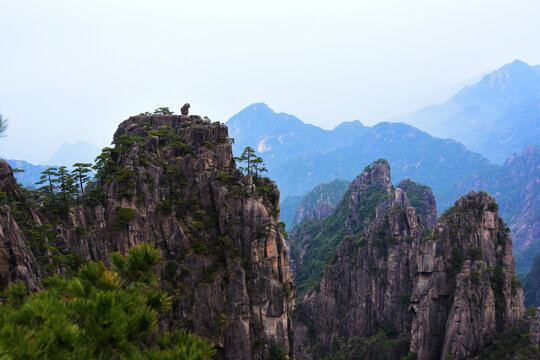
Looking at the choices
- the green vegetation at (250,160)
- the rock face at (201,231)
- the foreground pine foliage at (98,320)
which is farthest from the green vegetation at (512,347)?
the foreground pine foliage at (98,320)

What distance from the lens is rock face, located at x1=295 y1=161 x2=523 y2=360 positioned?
1794 inches

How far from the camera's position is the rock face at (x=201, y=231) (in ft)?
107

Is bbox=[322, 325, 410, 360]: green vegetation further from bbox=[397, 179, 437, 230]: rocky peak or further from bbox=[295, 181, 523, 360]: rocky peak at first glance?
bbox=[397, 179, 437, 230]: rocky peak

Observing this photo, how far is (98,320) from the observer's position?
646 cm

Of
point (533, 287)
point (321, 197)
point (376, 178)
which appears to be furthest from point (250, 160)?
point (321, 197)

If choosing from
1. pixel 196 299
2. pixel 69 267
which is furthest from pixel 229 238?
pixel 69 267

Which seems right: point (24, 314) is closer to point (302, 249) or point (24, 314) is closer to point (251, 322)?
point (251, 322)

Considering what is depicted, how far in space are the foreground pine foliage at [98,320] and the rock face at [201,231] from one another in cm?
2466

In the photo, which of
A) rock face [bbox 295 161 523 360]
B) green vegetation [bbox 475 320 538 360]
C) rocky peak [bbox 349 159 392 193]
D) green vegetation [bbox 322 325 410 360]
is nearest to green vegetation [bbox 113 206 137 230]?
rock face [bbox 295 161 523 360]

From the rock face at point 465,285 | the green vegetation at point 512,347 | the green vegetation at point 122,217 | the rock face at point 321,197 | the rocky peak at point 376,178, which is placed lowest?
the green vegetation at point 512,347

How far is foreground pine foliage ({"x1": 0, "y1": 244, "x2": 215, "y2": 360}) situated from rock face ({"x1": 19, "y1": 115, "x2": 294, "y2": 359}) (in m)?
24.7

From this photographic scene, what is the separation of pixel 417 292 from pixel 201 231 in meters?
34.6

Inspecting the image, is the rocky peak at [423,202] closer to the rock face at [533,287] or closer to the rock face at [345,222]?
the rock face at [345,222]

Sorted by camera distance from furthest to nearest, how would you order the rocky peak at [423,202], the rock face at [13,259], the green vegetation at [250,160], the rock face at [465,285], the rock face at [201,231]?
the rocky peak at [423,202] < the rock face at [465,285] < the green vegetation at [250,160] < the rock face at [201,231] < the rock face at [13,259]
